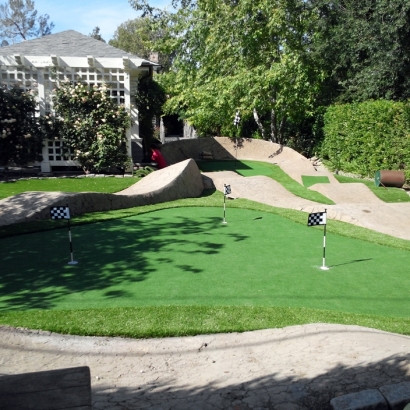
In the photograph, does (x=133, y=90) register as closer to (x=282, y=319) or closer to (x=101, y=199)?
(x=101, y=199)

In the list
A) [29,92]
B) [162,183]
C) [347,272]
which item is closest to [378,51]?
[162,183]

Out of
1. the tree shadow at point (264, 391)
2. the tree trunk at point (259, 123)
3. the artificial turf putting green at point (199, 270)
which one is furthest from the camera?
the tree trunk at point (259, 123)

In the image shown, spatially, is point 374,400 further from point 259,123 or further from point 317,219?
point 259,123

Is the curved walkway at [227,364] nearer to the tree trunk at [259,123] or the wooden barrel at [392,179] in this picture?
the wooden barrel at [392,179]

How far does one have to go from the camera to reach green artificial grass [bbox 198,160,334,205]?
13.7 m

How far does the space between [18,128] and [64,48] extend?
3918mm

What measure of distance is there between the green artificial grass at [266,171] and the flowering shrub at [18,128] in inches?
260

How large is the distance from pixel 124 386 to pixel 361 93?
62.0 feet

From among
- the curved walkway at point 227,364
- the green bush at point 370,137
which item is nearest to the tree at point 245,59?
the green bush at point 370,137

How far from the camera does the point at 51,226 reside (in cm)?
870

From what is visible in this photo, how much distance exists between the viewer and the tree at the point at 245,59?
19.5 m

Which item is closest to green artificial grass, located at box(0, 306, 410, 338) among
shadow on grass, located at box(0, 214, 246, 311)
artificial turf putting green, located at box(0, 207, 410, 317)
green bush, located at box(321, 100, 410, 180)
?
artificial turf putting green, located at box(0, 207, 410, 317)

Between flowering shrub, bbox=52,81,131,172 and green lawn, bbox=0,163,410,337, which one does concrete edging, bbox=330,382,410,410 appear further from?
flowering shrub, bbox=52,81,131,172

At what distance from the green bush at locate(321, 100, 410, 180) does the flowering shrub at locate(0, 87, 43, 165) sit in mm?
11244
